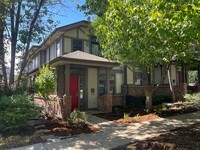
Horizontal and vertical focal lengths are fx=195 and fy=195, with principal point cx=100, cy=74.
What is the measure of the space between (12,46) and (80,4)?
5.27 m

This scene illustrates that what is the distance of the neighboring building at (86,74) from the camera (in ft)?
40.4

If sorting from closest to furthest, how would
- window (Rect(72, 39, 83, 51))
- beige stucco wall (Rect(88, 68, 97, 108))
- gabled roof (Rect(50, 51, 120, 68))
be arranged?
gabled roof (Rect(50, 51, 120, 68)) < beige stucco wall (Rect(88, 68, 97, 108)) < window (Rect(72, 39, 83, 51))

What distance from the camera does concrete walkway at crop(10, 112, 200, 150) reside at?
20.3 feet

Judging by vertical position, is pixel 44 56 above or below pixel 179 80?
above

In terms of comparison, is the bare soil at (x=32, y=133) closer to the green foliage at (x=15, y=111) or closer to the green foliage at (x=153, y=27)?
the green foliage at (x=15, y=111)

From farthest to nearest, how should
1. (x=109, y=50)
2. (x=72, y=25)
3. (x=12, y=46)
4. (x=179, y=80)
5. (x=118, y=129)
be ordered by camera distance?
(x=179, y=80), (x=72, y=25), (x=12, y=46), (x=109, y=50), (x=118, y=129)

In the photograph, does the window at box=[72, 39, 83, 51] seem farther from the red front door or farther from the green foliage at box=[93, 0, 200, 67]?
the green foliage at box=[93, 0, 200, 67]

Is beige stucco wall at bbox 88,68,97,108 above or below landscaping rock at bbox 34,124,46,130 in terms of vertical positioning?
above

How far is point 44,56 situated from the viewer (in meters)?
20.6

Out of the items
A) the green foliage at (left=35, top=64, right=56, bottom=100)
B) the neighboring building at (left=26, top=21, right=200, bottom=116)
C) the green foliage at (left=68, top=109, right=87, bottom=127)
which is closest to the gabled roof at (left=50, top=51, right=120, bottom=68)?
the neighboring building at (left=26, top=21, right=200, bottom=116)

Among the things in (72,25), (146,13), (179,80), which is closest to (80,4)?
(72,25)

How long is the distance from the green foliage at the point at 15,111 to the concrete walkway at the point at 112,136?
5.83 ft

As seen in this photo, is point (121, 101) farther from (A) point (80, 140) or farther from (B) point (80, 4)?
(A) point (80, 140)

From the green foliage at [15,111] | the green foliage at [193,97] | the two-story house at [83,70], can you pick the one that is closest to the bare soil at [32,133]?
the green foliage at [15,111]
